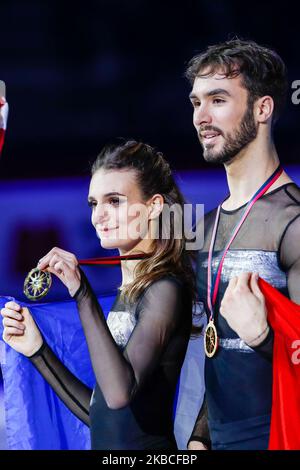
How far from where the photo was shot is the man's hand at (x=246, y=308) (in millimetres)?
2586

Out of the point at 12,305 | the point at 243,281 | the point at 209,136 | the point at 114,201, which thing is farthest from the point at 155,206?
the point at 12,305

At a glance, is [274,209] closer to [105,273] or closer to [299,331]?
[299,331]

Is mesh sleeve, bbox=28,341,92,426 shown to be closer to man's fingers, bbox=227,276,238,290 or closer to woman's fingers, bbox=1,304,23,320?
woman's fingers, bbox=1,304,23,320

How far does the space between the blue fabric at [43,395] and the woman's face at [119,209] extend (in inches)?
14.8

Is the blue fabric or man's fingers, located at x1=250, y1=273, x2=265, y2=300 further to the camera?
the blue fabric

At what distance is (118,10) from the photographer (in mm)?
3383

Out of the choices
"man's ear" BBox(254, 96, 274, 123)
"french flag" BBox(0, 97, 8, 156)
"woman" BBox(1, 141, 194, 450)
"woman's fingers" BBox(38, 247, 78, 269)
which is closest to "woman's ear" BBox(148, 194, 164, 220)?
"woman" BBox(1, 141, 194, 450)

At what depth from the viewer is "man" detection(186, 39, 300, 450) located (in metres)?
2.64

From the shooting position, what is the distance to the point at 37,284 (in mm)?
2910

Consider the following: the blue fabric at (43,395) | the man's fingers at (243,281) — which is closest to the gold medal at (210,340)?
the man's fingers at (243,281)

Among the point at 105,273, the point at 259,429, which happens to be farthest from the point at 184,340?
the point at 105,273

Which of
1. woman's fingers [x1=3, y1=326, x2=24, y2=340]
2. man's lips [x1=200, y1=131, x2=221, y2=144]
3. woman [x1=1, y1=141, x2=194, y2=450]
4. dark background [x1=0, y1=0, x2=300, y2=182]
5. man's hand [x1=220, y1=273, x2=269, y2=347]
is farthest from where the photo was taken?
dark background [x1=0, y1=0, x2=300, y2=182]

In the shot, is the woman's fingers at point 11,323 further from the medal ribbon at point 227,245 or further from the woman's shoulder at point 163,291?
the medal ribbon at point 227,245

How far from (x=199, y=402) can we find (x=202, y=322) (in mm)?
297
